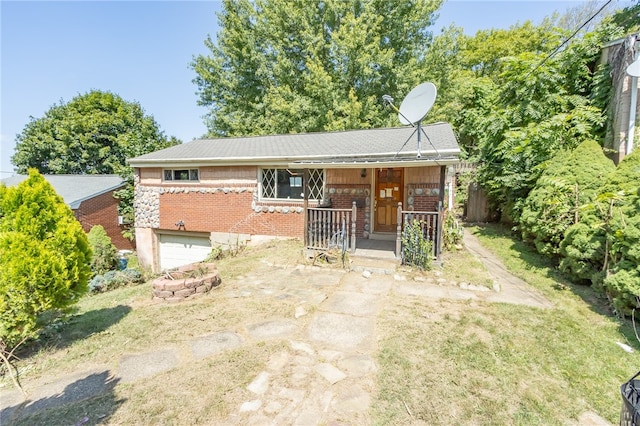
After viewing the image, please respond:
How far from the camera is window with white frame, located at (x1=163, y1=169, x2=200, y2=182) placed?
35.1ft

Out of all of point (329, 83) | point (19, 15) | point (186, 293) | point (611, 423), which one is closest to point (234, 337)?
point (186, 293)

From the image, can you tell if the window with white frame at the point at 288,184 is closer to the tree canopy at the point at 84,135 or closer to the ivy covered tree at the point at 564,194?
the ivy covered tree at the point at 564,194

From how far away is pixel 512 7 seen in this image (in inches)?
360

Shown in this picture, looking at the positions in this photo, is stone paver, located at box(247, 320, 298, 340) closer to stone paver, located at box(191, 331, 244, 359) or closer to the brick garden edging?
stone paver, located at box(191, 331, 244, 359)

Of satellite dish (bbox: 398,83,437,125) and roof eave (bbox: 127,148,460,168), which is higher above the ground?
satellite dish (bbox: 398,83,437,125)

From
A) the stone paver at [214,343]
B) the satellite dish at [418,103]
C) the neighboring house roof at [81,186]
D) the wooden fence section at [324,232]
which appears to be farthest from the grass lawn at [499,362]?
the neighboring house roof at [81,186]

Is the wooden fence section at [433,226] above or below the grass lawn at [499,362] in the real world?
above

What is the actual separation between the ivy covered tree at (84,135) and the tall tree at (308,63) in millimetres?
6958

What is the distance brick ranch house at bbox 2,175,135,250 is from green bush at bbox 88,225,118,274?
1.84 m

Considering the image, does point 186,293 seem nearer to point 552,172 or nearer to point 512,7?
point 552,172

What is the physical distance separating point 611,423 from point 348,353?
2324mm

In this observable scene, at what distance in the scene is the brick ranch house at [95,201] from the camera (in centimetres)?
1384

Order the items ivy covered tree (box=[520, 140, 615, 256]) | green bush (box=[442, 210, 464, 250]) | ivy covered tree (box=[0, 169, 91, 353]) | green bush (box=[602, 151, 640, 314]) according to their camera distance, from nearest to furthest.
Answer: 1. ivy covered tree (box=[0, 169, 91, 353])
2. green bush (box=[602, 151, 640, 314])
3. ivy covered tree (box=[520, 140, 615, 256])
4. green bush (box=[442, 210, 464, 250])

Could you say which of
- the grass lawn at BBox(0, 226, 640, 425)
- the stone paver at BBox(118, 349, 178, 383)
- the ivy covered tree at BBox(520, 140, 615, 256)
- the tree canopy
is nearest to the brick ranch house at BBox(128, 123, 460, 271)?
the ivy covered tree at BBox(520, 140, 615, 256)
